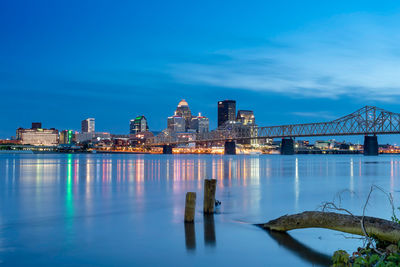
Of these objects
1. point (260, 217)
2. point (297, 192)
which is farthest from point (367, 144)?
point (260, 217)

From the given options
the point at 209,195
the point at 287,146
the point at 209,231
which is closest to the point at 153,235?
the point at 209,231

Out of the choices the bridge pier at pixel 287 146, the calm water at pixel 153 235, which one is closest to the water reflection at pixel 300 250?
the calm water at pixel 153 235

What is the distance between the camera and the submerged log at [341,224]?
940cm

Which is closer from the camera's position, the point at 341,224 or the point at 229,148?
the point at 341,224

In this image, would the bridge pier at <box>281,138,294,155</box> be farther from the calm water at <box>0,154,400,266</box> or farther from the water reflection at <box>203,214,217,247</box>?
the water reflection at <box>203,214,217,247</box>

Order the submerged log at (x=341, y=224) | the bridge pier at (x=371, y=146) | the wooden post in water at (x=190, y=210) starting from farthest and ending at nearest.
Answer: the bridge pier at (x=371, y=146) → the wooden post in water at (x=190, y=210) → the submerged log at (x=341, y=224)

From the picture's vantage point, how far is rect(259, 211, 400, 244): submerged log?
30.8 feet

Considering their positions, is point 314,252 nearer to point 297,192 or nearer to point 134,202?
point 134,202

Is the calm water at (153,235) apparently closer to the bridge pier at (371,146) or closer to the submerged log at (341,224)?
the submerged log at (341,224)

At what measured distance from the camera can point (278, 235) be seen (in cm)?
1241

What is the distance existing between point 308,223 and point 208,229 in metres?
3.21

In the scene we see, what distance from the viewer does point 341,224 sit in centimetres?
1069

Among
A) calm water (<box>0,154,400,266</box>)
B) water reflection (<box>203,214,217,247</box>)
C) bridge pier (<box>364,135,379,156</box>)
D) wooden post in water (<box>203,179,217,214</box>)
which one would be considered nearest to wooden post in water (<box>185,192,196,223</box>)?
calm water (<box>0,154,400,266</box>)

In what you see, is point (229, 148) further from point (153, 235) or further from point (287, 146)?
point (153, 235)
